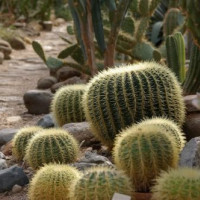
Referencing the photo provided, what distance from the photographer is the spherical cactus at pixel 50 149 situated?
4371mm

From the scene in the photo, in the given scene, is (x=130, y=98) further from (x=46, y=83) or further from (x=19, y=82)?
(x=19, y=82)

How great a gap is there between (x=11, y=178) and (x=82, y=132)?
1.05 meters

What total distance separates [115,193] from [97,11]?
156 inches

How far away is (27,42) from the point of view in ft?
53.0

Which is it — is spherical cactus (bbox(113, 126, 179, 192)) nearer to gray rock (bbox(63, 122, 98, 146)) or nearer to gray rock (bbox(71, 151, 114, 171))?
gray rock (bbox(71, 151, 114, 171))

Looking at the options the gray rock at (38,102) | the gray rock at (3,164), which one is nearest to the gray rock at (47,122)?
the gray rock at (38,102)

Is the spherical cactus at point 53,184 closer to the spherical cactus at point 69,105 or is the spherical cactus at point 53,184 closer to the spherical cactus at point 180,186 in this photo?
the spherical cactus at point 180,186

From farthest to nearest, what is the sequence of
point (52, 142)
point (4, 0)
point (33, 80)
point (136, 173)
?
point (4, 0)
point (33, 80)
point (52, 142)
point (136, 173)

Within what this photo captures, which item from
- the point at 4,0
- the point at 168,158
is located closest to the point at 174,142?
the point at 168,158

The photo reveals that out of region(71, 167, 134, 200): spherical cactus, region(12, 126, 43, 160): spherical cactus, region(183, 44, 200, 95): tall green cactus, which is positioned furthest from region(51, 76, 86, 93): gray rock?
region(71, 167, 134, 200): spherical cactus

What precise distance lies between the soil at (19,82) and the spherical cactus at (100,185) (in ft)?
3.36

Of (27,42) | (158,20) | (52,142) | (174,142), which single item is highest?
(174,142)

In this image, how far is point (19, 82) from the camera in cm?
1029

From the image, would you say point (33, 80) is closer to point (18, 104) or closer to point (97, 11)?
point (18, 104)
